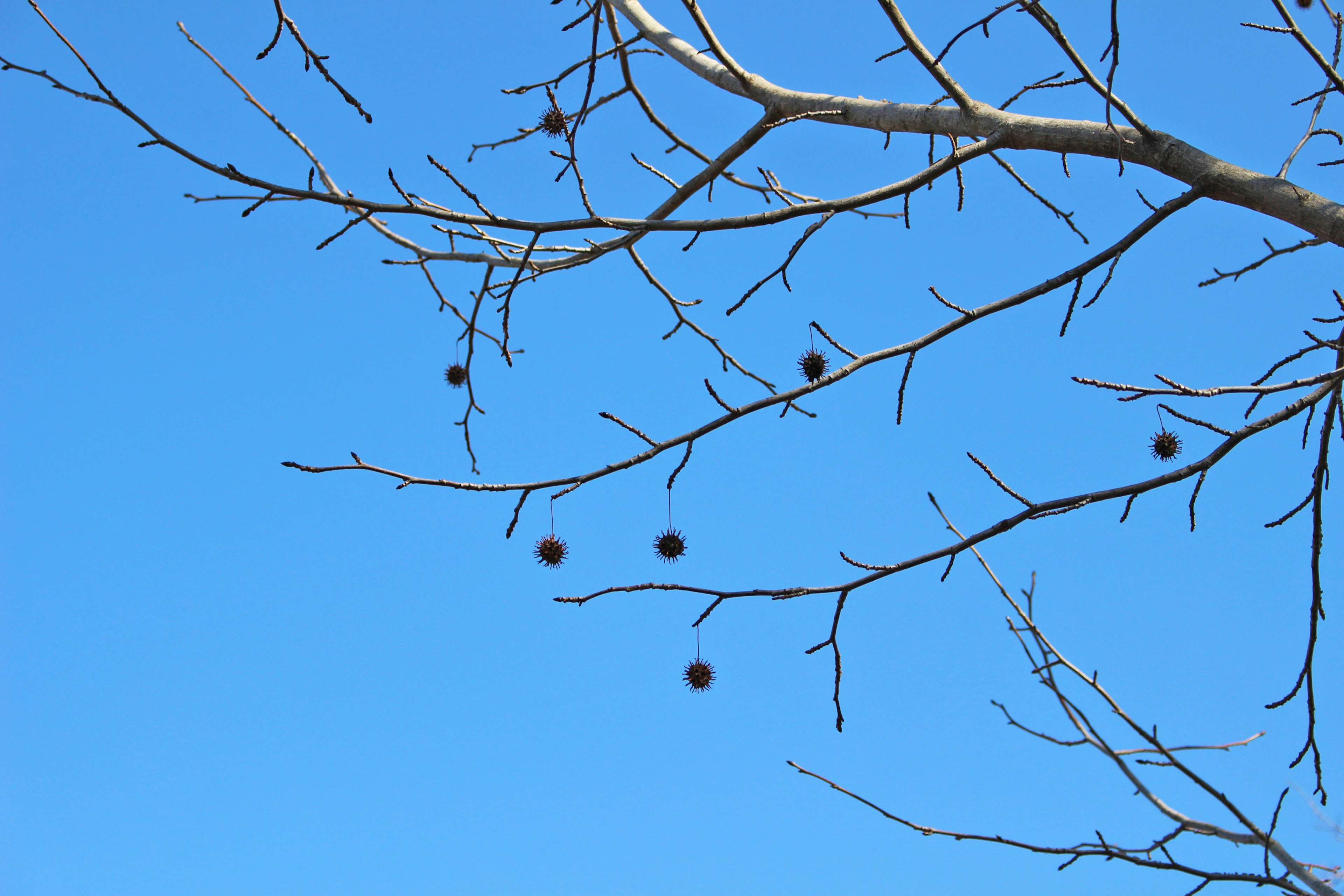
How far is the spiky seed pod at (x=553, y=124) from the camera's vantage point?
4164mm

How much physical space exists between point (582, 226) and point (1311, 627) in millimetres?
2495

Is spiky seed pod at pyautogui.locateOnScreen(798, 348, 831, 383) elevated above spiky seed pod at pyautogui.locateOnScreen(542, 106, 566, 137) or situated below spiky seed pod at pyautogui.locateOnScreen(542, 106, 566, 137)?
below

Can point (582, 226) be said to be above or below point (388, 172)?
below

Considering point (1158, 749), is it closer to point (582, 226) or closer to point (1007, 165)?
point (582, 226)

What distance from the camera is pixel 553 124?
423 centimetres

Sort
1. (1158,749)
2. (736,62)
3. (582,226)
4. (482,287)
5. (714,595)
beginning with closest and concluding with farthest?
(1158,749) → (582,226) → (714,595) → (736,62) → (482,287)

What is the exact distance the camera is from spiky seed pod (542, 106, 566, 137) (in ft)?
→ 13.7

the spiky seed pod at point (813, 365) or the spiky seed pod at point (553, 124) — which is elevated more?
the spiky seed pod at point (553, 124)

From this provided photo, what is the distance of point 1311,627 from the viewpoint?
9.09ft

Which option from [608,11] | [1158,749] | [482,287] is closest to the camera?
[1158,749]

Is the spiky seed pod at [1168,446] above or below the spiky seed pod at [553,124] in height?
below

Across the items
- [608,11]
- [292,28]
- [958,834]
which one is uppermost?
[608,11]

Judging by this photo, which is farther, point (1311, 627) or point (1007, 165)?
point (1007, 165)

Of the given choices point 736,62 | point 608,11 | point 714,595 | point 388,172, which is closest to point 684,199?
point 736,62
